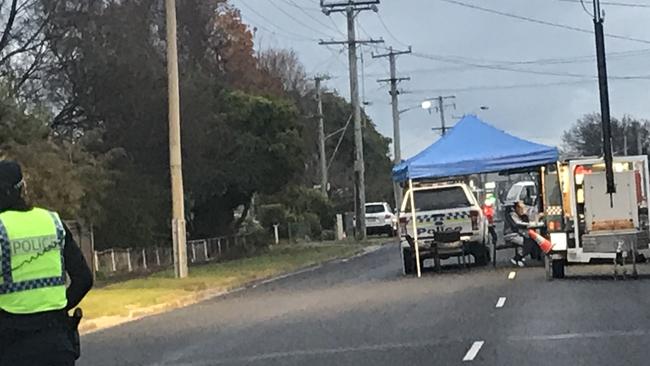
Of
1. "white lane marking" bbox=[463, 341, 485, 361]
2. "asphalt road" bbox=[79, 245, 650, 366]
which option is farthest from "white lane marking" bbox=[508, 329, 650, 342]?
"white lane marking" bbox=[463, 341, 485, 361]

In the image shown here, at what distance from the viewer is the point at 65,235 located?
6457 mm

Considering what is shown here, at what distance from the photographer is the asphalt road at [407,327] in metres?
13.6

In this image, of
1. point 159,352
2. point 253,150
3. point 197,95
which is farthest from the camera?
point 253,150

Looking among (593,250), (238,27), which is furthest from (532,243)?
(238,27)

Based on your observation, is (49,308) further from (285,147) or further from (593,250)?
(285,147)

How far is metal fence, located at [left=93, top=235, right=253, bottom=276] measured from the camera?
112 ft

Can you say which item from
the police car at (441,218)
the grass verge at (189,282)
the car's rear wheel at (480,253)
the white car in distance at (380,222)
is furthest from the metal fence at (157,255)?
the white car in distance at (380,222)

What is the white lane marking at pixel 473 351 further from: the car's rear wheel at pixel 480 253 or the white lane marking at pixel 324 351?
the car's rear wheel at pixel 480 253

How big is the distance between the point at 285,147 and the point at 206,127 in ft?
15.1

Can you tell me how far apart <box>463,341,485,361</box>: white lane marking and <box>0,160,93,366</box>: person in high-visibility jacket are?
7263 mm

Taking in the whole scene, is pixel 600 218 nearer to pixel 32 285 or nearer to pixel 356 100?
pixel 32 285

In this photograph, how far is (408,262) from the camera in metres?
29.4

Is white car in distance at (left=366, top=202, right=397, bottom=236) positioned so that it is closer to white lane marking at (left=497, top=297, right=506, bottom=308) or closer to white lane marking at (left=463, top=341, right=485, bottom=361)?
white lane marking at (left=497, top=297, right=506, bottom=308)

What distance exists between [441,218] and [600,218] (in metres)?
5.56
